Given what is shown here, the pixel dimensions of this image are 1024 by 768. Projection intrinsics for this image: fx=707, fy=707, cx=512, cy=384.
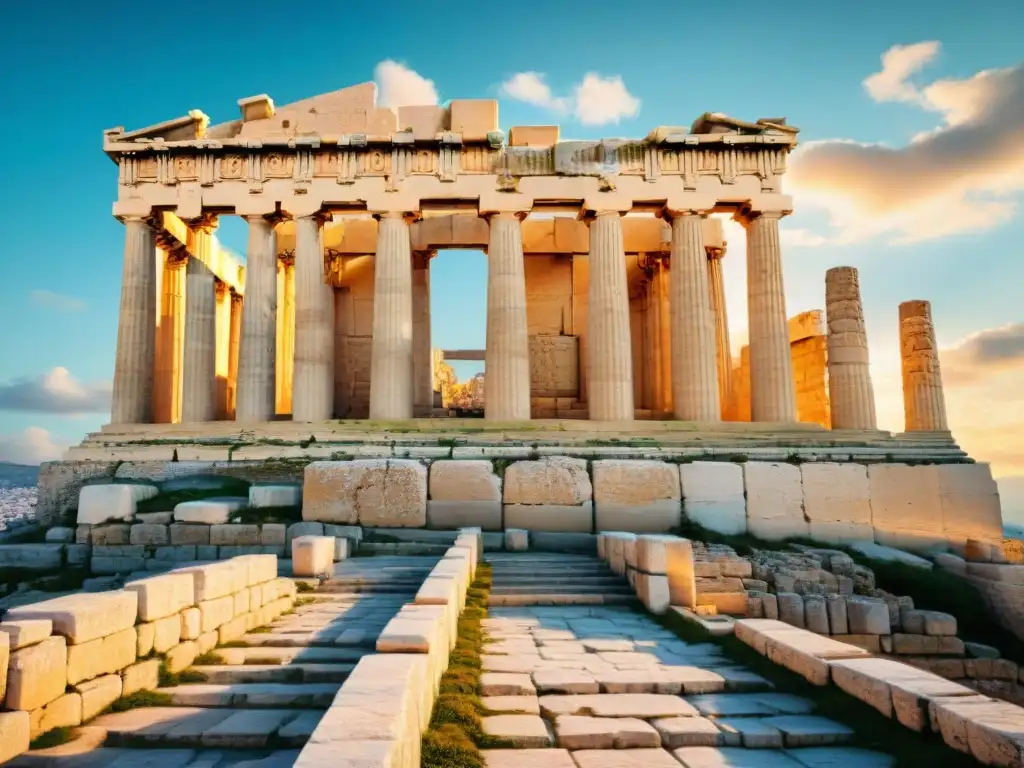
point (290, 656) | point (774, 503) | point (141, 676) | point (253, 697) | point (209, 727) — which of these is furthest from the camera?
point (774, 503)

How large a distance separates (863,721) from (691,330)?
51.4 feet

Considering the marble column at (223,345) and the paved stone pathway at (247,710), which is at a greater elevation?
the marble column at (223,345)

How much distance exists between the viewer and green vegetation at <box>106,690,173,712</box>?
528 cm

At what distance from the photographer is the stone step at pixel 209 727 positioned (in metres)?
4.74

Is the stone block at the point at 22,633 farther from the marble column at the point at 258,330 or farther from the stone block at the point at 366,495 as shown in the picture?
the marble column at the point at 258,330

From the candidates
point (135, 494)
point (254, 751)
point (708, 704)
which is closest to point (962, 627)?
point (708, 704)

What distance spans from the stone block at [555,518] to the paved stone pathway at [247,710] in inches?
235

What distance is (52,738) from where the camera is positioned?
462 centimetres

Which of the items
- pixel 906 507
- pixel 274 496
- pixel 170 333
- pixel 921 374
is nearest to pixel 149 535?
pixel 274 496

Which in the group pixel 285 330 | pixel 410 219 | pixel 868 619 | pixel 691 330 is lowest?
pixel 868 619

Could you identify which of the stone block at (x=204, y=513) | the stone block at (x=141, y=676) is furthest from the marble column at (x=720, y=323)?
the stone block at (x=141, y=676)

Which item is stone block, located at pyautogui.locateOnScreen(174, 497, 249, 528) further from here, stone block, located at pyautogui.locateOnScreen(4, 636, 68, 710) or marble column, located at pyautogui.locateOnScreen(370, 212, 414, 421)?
stone block, located at pyautogui.locateOnScreen(4, 636, 68, 710)

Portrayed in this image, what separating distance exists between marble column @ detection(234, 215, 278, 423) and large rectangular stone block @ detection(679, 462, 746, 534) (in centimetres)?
1193

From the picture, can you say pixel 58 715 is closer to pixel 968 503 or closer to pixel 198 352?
pixel 968 503
